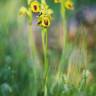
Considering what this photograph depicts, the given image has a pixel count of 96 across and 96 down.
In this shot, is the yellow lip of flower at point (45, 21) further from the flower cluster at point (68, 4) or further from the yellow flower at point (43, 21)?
the flower cluster at point (68, 4)

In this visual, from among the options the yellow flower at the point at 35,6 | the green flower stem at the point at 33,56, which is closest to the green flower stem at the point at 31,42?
the green flower stem at the point at 33,56

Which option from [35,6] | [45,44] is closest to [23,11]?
[35,6]

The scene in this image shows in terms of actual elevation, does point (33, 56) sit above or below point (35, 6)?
below

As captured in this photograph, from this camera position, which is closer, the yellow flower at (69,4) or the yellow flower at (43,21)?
the yellow flower at (43,21)

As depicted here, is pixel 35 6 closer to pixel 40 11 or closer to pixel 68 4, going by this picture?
pixel 40 11

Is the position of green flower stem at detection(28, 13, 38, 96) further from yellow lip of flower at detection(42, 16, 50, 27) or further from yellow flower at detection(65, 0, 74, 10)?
yellow flower at detection(65, 0, 74, 10)

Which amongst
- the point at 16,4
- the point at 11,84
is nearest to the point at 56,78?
the point at 11,84

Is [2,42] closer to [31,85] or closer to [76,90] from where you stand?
[31,85]

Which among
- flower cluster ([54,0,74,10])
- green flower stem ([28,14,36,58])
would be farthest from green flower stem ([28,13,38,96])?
flower cluster ([54,0,74,10])

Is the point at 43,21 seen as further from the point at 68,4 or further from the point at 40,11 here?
the point at 68,4

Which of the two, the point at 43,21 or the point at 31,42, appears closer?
the point at 43,21

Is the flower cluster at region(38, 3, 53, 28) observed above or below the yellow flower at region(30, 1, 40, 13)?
below
